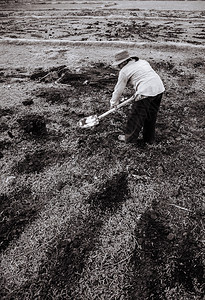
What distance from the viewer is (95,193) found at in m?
2.66

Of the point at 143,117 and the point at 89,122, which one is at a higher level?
the point at 143,117

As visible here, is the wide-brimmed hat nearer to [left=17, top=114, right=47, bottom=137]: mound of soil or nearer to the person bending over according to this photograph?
the person bending over

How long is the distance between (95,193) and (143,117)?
1116 mm

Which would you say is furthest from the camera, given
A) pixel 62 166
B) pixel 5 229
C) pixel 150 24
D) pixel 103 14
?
pixel 103 14

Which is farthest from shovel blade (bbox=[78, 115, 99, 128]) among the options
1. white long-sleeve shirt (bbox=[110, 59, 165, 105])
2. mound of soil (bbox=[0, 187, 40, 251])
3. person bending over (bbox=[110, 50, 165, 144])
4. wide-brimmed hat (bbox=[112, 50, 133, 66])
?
mound of soil (bbox=[0, 187, 40, 251])

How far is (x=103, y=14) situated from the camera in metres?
12.5

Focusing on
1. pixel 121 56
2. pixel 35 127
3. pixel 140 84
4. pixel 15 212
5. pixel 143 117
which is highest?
pixel 121 56

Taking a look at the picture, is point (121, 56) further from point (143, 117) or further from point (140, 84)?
point (143, 117)

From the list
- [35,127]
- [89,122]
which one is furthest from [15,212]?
[89,122]

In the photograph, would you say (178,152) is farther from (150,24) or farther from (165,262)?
(150,24)

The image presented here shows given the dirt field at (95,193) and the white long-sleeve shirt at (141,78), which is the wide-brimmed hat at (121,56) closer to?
the white long-sleeve shirt at (141,78)

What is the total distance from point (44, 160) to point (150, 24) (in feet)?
31.2

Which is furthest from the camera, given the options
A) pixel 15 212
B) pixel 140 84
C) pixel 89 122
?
pixel 89 122

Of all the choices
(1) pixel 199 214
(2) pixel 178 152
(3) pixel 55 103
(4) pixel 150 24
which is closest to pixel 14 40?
(3) pixel 55 103
